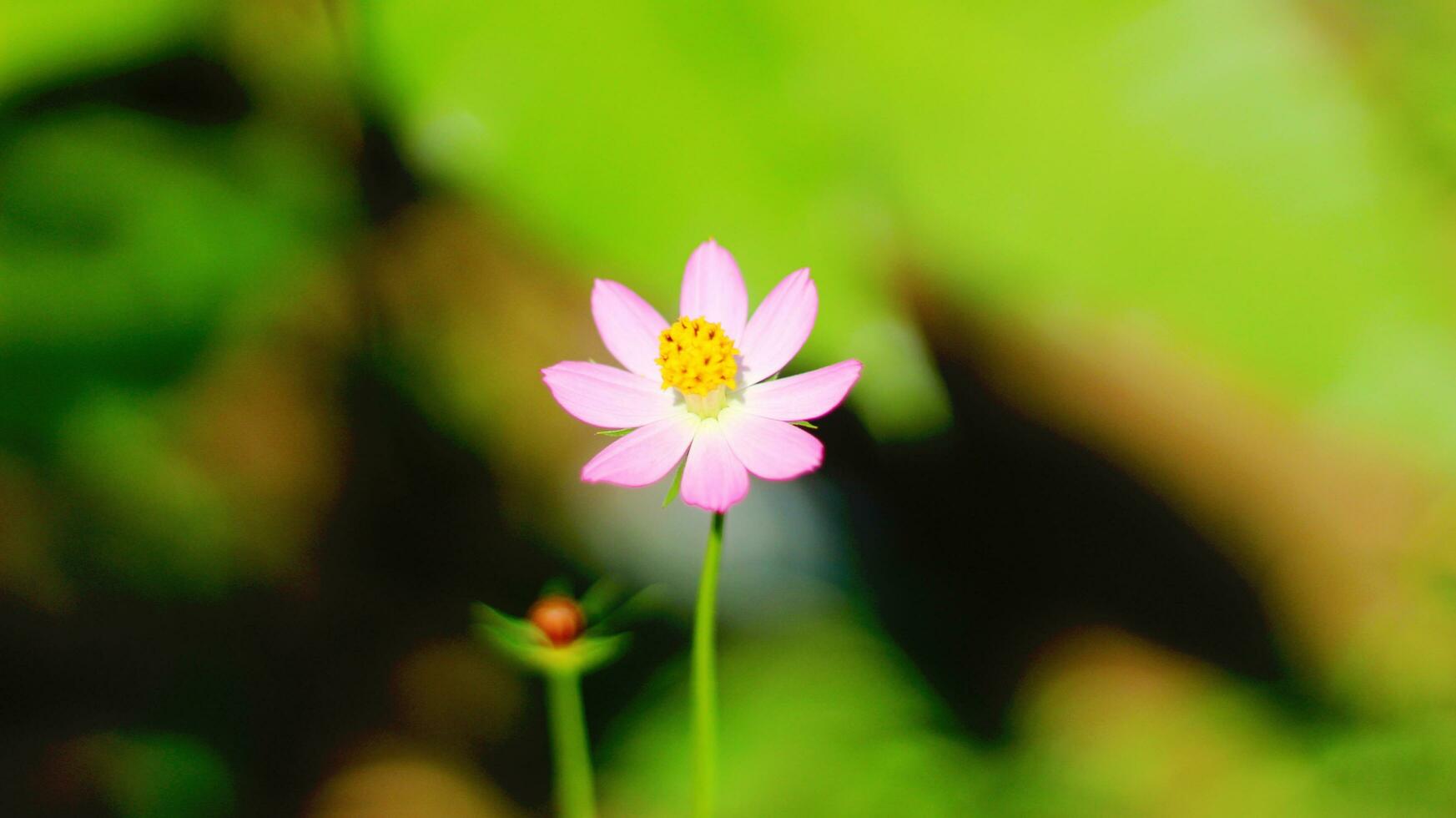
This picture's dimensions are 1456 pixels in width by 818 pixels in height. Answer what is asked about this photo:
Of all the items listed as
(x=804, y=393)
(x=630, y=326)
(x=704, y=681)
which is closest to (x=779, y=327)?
(x=804, y=393)

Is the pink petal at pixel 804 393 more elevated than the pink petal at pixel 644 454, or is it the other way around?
the pink petal at pixel 804 393

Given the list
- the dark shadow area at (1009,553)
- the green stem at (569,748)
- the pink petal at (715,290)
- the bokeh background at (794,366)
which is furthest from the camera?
the dark shadow area at (1009,553)

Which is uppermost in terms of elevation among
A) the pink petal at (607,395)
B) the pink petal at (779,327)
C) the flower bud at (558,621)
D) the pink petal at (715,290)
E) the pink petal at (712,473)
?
the pink petal at (715,290)

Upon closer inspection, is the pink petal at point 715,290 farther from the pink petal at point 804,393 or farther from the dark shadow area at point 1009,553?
the dark shadow area at point 1009,553

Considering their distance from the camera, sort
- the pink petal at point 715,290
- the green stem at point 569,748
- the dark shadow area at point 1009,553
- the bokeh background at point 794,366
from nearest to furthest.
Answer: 1. the bokeh background at point 794,366
2. the pink petal at point 715,290
3. the green stem at point 569,748
4. the dark shadow area at point 1009,553

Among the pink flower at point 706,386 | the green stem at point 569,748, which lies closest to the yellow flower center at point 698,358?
the pink flower at point 706,386

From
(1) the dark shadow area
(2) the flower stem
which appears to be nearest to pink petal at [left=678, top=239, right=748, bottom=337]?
(2) the flower stem

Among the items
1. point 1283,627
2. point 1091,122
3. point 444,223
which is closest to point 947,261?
point 1091,122

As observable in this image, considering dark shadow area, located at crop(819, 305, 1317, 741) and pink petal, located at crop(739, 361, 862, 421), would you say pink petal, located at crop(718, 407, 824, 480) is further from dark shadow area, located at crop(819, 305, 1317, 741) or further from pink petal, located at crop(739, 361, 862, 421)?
dark shadow area, located at crop(819, 305, 1317, 741)
